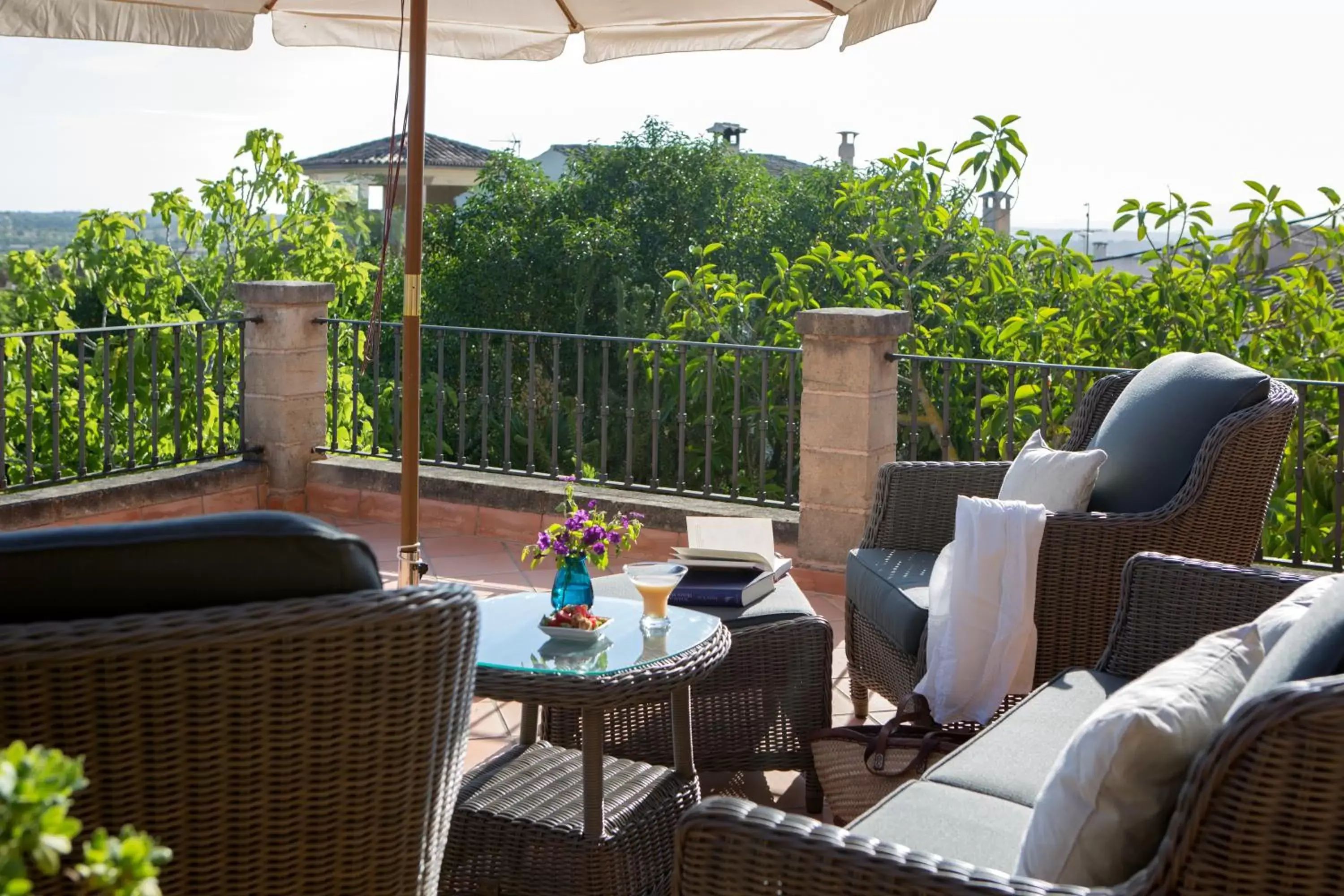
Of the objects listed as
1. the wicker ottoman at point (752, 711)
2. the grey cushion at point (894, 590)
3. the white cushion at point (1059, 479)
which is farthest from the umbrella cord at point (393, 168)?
the white cushion at point (1059, 479)

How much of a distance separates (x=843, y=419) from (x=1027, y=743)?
8.79 ft

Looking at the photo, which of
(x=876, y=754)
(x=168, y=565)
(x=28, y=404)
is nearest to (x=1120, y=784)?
(x=168, y=565)

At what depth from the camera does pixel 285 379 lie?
19.8 feet

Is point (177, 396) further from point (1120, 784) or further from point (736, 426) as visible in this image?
point (1120, 784)

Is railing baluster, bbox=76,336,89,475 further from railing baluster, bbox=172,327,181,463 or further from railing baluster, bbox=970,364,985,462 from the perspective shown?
railing baluster, bbox=970,364,985,462

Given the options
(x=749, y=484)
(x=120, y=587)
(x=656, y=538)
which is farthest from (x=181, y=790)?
(x=749, y=484)

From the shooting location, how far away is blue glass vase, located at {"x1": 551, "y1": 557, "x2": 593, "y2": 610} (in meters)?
2.70

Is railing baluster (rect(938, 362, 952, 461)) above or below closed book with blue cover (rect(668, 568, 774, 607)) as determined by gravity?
above

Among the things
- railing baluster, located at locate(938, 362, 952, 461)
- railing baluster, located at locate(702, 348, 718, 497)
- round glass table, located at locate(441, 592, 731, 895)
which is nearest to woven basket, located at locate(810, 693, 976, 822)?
round glass table, located at locate(441, 592, 731, 895)

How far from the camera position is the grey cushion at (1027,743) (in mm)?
2066

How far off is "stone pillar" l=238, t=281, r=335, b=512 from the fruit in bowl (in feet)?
11.8

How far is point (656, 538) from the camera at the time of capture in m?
5.39

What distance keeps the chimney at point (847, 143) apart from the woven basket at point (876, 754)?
23.6 m

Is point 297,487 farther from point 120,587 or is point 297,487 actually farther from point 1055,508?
point 120,587
